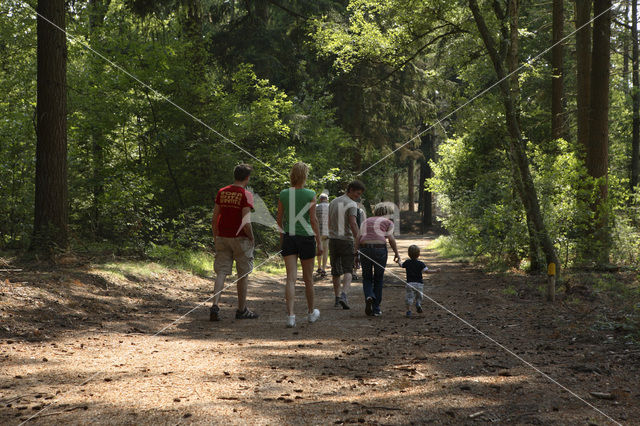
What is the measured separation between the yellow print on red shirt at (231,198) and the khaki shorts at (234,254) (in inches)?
21.0

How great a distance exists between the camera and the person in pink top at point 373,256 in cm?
884

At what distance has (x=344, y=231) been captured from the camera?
9344 millimetres

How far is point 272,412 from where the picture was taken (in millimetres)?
3898

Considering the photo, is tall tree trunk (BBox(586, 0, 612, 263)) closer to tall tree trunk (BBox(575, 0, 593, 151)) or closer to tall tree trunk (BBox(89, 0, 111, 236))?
tall tree trunk (BBox(575, 0, 593, 151))

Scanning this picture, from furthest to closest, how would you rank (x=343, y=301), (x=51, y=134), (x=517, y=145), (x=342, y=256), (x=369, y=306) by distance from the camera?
(x=517, y=145)
(x=51, y=134)
(x=343, y=301)
(x=342, y=256)
(x=369, y=306)

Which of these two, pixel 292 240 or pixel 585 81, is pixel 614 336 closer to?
pixel 292 240

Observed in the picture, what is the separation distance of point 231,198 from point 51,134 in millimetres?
4323

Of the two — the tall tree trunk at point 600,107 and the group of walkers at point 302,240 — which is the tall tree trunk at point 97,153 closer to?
the group of walkers at point 302,240

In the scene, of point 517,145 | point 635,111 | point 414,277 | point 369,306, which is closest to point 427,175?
point 635,111

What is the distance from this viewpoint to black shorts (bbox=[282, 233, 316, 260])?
786cm

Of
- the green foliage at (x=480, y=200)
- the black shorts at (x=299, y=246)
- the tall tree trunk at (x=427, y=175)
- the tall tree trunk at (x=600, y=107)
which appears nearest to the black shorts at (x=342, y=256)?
the black shorts at (x=299, y=246)

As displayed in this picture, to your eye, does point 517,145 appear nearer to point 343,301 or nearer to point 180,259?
point 343,301

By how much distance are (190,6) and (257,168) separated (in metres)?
5.71

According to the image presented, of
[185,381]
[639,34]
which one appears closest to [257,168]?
[185,381]
